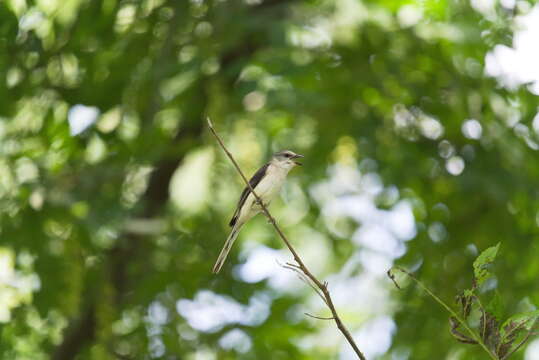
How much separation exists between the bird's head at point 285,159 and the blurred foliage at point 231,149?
14 cm

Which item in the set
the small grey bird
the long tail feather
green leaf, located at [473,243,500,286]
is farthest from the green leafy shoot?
the small grey bird

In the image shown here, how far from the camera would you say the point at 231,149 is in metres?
5.94

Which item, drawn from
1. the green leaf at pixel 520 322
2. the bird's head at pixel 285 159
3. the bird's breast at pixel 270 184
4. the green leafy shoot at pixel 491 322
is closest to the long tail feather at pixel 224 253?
the bird's breast at pixel 270 184

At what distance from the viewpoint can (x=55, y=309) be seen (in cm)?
689

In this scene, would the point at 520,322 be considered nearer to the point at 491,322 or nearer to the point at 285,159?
the point at 491,322

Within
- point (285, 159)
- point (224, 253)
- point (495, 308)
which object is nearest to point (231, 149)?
point (285, 159)

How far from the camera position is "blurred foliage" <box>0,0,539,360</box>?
6.16 meters

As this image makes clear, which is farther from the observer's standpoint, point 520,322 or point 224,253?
point 224,253

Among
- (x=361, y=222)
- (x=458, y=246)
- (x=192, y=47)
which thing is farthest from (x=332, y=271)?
(x=192, y=47)

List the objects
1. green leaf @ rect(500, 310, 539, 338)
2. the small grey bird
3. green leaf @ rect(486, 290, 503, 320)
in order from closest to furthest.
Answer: green leaf @ rect(500, 310, 539, 338), green leaf @ rect(486, 290, 503, 320), the small grey bird

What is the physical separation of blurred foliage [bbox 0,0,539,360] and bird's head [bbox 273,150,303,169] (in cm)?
14

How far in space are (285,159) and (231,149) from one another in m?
0.45

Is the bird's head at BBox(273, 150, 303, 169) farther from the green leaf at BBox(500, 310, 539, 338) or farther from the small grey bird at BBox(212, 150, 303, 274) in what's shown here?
the green leaf at BBox(500, 310, 539, 338)

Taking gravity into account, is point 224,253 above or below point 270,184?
above
